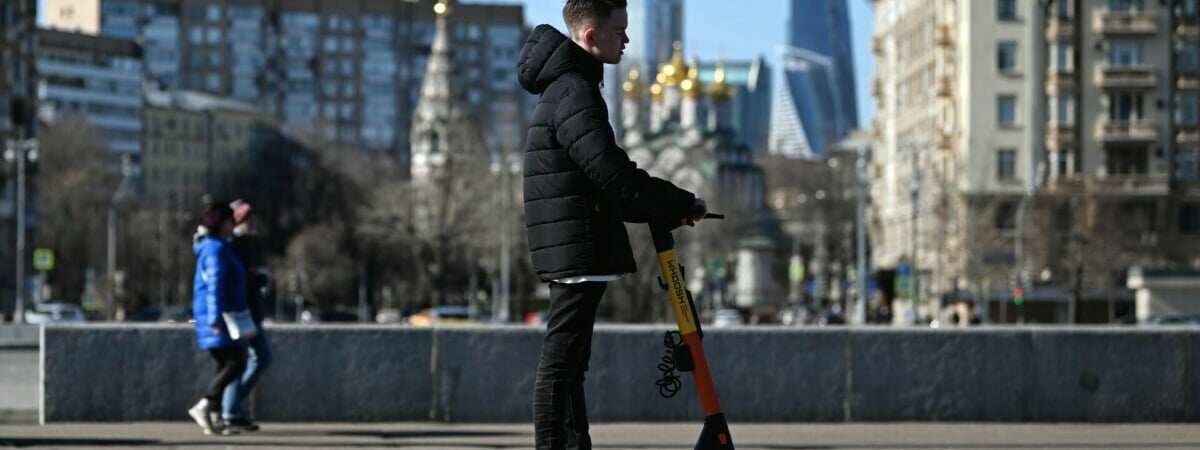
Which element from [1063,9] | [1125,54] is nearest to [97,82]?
[1063,9]

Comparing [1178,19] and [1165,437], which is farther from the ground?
[1178,19]

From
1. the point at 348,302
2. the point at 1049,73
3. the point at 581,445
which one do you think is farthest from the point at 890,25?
the point at 581,445

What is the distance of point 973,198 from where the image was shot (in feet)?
290

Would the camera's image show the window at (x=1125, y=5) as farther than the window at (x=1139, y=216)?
Yes

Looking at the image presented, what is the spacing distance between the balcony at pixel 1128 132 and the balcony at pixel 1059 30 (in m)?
3.76

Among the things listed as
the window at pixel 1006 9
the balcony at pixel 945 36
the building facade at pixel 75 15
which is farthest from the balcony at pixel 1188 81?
the building facade at pixel 75 15

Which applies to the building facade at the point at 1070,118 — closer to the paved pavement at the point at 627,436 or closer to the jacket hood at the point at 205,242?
the paved pavement at the point at 627,436

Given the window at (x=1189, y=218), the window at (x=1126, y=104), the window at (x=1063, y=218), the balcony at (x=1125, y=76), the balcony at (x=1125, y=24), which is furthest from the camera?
the window at (x=1189, y=218)

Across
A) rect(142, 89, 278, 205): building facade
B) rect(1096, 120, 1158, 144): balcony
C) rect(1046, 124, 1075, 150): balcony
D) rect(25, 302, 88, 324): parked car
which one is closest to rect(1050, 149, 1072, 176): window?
rect(1046, 124, 1075, 150): balcony

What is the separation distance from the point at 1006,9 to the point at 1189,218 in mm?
10893

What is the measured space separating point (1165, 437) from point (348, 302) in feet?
352

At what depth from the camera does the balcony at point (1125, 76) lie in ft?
293

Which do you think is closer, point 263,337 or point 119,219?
point 263,337

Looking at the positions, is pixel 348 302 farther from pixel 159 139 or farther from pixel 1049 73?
pixel 159 139
